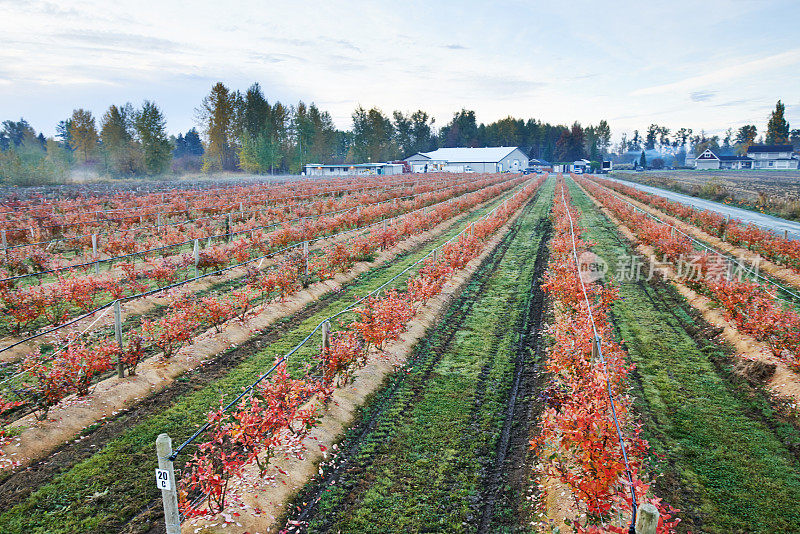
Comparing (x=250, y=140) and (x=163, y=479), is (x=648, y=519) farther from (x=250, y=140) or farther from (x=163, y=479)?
(x=250, y=140)

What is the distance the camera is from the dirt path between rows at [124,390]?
7004 mm

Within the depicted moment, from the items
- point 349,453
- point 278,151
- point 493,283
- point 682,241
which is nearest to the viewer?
point 349,453

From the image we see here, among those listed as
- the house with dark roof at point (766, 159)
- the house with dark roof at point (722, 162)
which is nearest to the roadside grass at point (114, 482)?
the house with dark roof at point (766, 159)

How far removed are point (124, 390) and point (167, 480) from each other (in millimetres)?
4875

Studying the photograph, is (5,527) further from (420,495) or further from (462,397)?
(462,397)

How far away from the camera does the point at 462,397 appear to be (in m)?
8.71

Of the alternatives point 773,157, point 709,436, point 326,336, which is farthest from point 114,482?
point 773,157

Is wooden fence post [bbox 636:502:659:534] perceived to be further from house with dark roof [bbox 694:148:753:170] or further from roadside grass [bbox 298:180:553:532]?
house with dark roof [bbox 694:148:753:170]

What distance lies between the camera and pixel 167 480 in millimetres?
4582

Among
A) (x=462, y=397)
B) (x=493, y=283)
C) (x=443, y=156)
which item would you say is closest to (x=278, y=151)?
(x=443, y=156)

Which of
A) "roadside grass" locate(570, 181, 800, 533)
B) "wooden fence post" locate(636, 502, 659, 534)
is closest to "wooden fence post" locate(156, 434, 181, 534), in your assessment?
"wooden fence post" locate(636, 502, 659, 534)

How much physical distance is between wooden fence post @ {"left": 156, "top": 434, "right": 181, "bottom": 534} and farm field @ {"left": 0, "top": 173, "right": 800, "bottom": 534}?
2.00ft

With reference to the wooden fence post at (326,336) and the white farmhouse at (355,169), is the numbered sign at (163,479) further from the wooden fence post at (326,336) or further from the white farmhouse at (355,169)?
the white farmhouse at (355,169)

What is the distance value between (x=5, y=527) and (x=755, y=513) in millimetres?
9019
